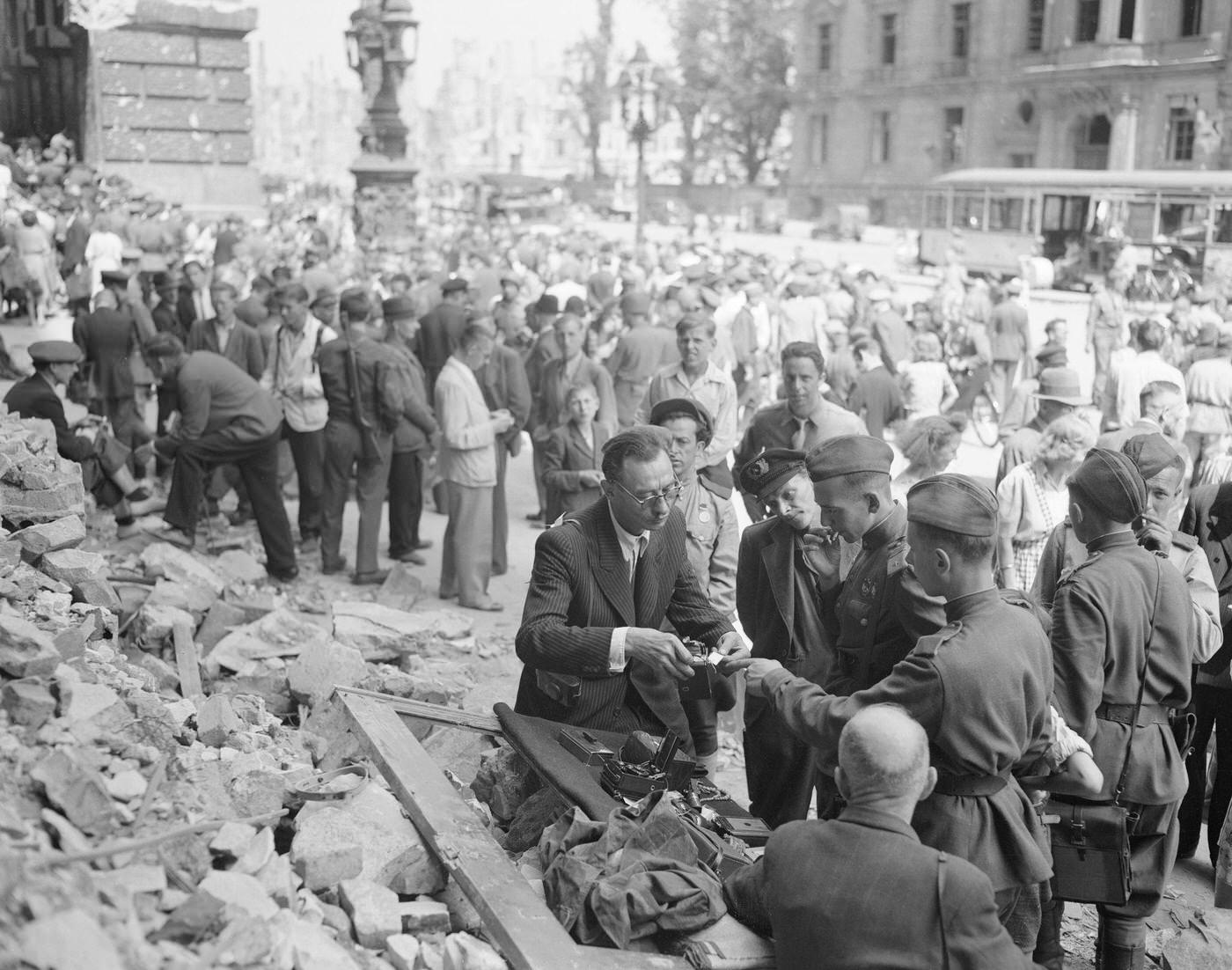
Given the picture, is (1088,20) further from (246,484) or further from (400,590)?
(246,484)

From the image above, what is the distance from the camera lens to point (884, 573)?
13.5 feet

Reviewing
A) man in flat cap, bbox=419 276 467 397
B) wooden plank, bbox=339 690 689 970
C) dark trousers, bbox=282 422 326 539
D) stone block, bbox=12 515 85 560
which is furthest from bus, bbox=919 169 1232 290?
wooden plank, bbox=339 690 689 970

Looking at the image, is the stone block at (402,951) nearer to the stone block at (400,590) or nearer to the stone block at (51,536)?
the stone block at (51,536)

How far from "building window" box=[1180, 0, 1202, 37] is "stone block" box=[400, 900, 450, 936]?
45.5m

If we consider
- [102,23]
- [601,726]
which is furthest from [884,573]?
[102,23]

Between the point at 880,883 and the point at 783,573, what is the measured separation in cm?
199

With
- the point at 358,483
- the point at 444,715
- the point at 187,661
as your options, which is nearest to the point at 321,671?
the point at 187,661

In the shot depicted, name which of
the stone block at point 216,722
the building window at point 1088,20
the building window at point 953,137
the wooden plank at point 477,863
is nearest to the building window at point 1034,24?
the building window at point 1088,20

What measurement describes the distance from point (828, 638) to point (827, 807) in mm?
709

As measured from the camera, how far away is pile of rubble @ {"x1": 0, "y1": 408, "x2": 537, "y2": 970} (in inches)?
115

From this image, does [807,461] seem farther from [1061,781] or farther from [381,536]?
[381,536]

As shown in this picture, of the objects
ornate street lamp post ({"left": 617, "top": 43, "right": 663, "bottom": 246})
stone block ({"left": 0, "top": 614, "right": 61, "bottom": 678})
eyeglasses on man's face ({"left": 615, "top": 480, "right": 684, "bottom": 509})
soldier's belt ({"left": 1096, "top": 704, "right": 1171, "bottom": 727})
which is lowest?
soldier's belt ({"left": 1096, "top": 704, "right": 1171, "bottom": 727})

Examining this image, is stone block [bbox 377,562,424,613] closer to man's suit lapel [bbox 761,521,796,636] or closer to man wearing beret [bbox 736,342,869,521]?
man wearing beret [bbox 736,342,869,521]

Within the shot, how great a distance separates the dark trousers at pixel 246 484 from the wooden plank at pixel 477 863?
4314 millimetres
